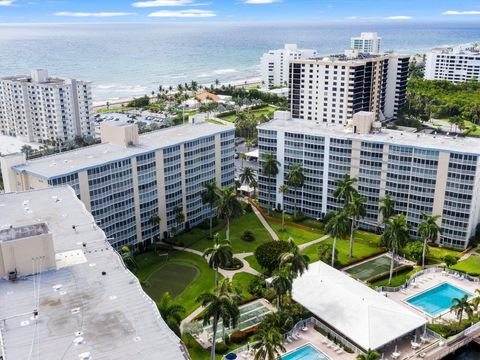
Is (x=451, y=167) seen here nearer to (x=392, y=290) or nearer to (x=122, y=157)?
(x=392, y=290)

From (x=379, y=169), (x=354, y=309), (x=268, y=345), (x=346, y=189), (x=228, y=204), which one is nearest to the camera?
(x=268, y=345)

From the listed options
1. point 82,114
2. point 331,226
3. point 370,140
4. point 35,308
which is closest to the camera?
point 35,308

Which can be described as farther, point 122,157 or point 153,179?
point 153,179

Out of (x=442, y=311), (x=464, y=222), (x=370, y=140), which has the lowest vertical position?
(x=442, y=311)

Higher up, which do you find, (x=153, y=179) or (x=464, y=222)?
(x=153, y=179)

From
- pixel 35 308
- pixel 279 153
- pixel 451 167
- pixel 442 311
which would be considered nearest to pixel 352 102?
pixel 279 153

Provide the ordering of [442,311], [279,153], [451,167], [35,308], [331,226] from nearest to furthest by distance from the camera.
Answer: [35,308], [442,311], [331,226], [451,167], [279,153]

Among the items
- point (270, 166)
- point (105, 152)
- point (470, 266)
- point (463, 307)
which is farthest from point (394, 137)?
point (105, 152)

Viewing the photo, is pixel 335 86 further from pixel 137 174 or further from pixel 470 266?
pixel 137 174
